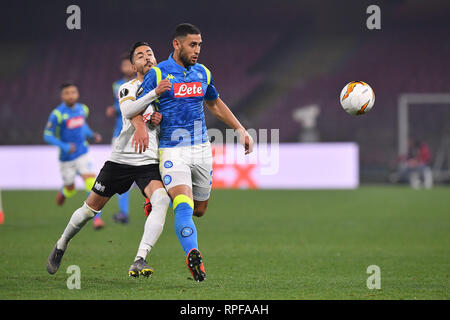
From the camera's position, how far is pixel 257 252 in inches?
323

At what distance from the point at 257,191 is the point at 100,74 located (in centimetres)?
1068

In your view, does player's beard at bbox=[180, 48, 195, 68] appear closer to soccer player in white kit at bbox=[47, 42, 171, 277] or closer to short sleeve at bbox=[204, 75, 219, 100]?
short sleeve at bbox=[204, 75, 219, 100]

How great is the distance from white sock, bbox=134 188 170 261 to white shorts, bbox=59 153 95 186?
209 inches

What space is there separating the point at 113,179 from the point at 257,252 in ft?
8.25

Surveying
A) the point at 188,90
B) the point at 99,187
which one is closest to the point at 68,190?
the point at 99,187

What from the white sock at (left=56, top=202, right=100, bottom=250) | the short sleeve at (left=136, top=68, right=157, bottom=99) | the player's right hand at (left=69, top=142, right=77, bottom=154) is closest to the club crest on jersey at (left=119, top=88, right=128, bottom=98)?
the short sleeve at (left=136, top=68, right=157, bottom=99)

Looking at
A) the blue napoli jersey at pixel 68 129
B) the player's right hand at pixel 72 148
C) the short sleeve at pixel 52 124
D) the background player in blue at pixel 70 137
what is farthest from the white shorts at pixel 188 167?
the short sleeve at pixel 52 124

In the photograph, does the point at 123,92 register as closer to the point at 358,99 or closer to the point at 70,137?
the point at 358,99

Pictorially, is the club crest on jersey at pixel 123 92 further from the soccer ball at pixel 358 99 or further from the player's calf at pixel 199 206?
the soccer ball at pixel 358 99

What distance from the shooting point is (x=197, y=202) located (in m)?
6.46

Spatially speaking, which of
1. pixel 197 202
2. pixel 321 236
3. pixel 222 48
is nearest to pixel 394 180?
pixel 222 48

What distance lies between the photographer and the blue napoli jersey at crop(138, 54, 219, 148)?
237 inches
